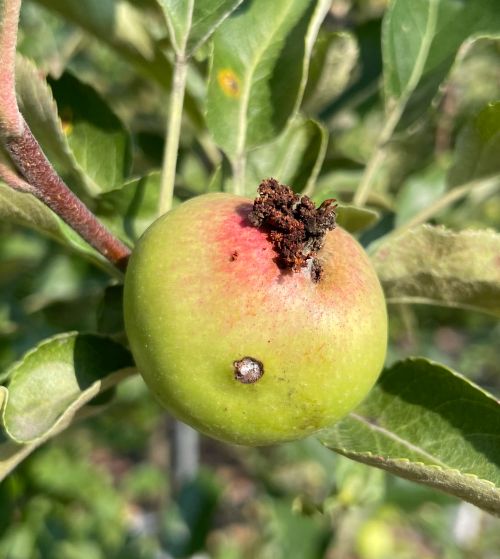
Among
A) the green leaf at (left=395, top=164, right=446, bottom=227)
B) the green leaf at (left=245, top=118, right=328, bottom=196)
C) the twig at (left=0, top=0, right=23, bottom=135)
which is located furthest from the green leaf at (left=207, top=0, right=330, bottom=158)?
the green leaf at (left=395, top=164, right=446, bottom=227)

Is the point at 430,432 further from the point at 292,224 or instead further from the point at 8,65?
the point at 8,65

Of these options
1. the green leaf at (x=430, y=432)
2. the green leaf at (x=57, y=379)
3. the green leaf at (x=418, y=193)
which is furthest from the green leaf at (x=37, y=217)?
the green leaf at (x=418, y=193)

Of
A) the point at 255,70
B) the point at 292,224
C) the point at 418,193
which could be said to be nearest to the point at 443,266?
the point at 292,224

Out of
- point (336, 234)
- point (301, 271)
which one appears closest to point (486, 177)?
point (336, 234)

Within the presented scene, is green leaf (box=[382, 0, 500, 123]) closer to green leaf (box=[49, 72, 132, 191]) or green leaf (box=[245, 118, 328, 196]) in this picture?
green leaf (box=[245, 118, 328, 196])

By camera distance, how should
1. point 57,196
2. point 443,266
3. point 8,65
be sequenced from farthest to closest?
point 443,266, point 57,196, point 8,65
